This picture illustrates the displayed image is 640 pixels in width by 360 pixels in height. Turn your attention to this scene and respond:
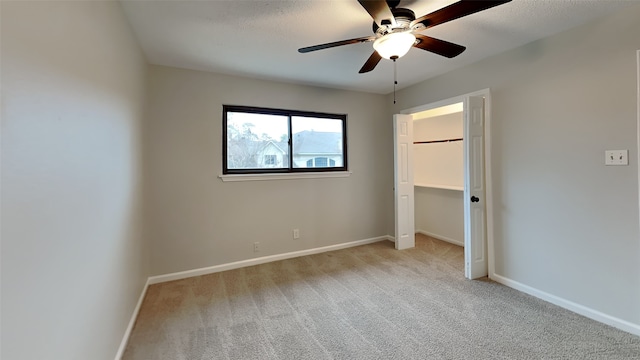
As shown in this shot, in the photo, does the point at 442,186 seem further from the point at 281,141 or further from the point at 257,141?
the point at 257,141

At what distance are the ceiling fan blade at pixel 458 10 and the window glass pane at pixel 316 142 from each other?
2.29 metres

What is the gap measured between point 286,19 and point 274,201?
2.20 m

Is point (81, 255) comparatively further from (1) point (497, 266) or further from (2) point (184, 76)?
(1) point (497, 266)

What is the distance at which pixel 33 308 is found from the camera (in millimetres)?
875

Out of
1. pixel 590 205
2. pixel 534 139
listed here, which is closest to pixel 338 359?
pixel 590 205

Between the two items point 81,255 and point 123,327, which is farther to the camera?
point 123,327

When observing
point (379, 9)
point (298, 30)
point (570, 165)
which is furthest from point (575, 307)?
point (298, 30)

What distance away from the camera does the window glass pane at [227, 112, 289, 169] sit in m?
3.42

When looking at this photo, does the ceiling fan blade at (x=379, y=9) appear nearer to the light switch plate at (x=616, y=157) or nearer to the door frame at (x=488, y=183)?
the door frame at (x=488, y=183)

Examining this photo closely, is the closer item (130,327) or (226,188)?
(130,327)

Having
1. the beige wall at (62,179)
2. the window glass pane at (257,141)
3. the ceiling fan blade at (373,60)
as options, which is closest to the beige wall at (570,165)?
the ceiling fan blade at (373,60)

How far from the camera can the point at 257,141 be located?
11.7 ft

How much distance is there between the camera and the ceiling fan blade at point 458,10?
139 cm

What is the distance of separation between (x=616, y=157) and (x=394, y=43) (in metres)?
1.95
